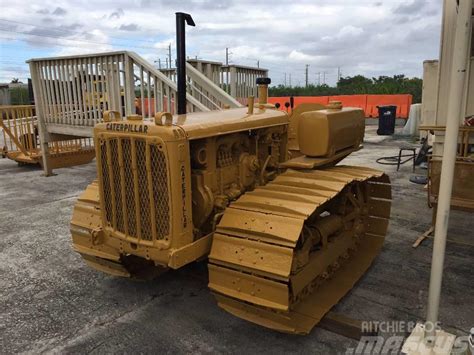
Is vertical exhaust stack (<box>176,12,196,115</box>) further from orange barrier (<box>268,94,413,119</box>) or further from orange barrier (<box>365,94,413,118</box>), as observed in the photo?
orange barrier (<box>365,94,413,118</box>)

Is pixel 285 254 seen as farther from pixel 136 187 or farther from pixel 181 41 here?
pixel 181 41

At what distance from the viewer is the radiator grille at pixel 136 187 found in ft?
9.45

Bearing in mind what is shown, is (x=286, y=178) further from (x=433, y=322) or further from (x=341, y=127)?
(x=433, y=322)

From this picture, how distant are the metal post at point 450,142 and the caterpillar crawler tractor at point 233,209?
0.77 meters

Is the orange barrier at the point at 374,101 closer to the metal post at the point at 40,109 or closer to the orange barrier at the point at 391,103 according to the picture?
the orange barrier at the point at 391,103

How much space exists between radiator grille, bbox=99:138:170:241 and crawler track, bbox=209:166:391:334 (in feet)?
1.48

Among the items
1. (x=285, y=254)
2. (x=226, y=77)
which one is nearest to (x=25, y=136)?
(x=226, y=77)

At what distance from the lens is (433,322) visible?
271cm

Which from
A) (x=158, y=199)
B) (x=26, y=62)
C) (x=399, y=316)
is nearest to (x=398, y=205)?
(x=399, y=316)

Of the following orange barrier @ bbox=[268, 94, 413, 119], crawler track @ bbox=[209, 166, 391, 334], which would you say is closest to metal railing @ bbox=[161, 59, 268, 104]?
crawler track @ bbox=[209, 166, 391, 334]

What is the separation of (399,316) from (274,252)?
4.50ft

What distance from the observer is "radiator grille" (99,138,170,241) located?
9.45 feet

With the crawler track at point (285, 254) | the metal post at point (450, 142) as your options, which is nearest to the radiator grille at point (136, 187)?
the crawler track at point (285, 254)

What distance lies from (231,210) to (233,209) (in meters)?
0.02
